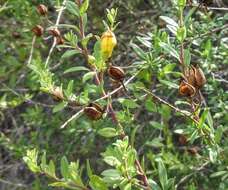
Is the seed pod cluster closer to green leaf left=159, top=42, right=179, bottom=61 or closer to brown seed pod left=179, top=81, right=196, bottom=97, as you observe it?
brown seed pod left=179, top=81, right=196, bottom=97

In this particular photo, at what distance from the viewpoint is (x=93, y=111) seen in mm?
1204

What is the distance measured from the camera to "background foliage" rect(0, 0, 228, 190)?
1343mm

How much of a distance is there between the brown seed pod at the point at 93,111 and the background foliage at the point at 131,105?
70mm

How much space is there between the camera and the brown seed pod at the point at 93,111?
120 cm

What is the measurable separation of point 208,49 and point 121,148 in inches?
28.1

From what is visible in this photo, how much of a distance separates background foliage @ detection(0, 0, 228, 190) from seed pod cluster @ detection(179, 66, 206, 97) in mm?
92

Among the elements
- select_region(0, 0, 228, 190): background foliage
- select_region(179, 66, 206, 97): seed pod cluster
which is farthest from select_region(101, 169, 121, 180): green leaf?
select_region(179, 66, 206, 97): seed pod cluster

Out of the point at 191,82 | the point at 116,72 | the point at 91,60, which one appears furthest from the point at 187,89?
the point at 91,60

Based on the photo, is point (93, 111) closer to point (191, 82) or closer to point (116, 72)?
point (116, 72)

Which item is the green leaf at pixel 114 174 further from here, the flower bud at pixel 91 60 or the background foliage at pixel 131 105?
the flower bud at pixel 91 60

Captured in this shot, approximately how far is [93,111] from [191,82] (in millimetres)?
227

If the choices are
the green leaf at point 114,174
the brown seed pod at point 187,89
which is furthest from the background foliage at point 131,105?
the brown seed pod at point 187,89

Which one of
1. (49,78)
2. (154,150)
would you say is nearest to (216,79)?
(49,78)

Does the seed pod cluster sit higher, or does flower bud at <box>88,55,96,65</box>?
flower bud at <box>88,55,96,65</box>
